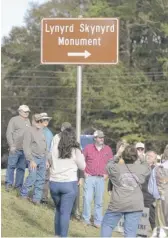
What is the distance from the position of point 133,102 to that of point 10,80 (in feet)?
40.0

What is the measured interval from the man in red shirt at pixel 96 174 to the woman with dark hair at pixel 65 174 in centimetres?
285

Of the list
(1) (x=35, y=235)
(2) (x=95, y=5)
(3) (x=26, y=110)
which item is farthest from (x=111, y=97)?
(1) (x=35, y=235)

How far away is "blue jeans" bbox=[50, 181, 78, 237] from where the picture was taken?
10489mm

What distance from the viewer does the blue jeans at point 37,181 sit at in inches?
532

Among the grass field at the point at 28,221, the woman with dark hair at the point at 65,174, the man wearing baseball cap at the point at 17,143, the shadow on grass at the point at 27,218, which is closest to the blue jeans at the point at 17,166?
the man wearing baseball cap at the point at 17,143

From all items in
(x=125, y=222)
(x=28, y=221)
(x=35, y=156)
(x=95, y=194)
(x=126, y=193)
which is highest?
(x=35, y=156)

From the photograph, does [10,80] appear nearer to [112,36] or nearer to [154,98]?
[154,98]

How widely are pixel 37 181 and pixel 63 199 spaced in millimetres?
3226

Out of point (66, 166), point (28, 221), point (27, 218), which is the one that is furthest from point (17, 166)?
point (66, 166)

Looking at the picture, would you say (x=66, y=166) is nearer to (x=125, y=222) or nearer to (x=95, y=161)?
(x=125, y=222)

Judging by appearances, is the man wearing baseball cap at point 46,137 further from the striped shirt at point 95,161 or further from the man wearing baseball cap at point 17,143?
the striped shirt at point 95,161

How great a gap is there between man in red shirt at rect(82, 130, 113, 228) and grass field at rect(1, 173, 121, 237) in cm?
38

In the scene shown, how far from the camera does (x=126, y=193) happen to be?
964 centimetres

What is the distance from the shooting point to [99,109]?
56.6 metres
